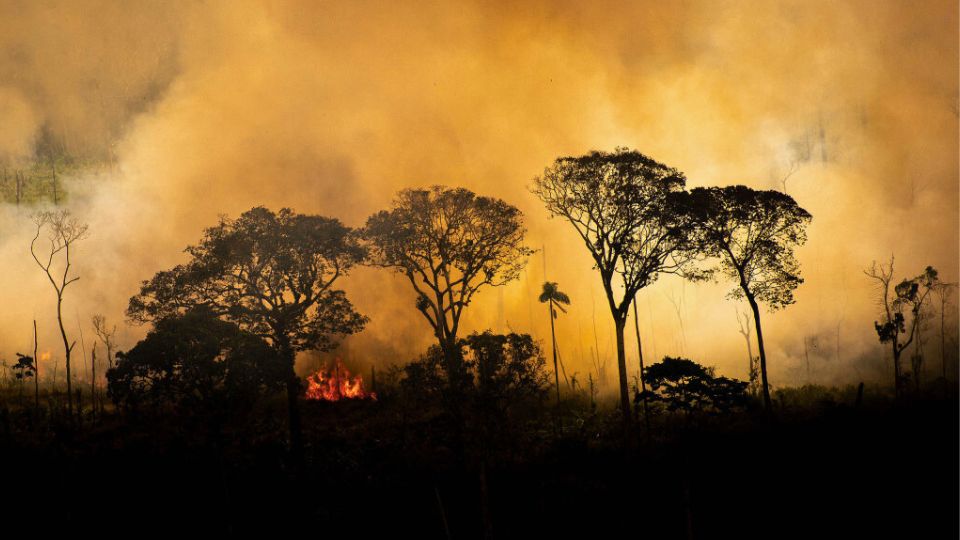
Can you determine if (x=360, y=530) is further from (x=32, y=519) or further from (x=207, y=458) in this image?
(x=32, y=519)

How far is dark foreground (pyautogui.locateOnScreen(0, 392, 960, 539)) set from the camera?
1724 inches

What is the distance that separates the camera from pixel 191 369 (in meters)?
40.5

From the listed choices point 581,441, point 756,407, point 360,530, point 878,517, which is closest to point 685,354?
point 756,407

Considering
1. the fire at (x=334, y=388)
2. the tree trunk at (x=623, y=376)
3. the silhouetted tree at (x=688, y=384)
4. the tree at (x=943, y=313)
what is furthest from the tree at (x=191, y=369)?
the tree at (x=943, y=313)

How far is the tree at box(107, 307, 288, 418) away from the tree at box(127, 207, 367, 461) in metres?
5.65

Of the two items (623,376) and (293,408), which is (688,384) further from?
(293,408)

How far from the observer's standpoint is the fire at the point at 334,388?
309 feet

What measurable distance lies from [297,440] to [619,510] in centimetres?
2637

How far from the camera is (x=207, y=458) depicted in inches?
2034

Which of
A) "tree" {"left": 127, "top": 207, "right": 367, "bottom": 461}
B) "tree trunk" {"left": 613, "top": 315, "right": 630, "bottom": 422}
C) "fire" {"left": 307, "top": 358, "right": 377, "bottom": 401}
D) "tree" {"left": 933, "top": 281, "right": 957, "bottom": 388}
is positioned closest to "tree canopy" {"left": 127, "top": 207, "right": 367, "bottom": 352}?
"tree" {"left": 127, "top": 207, "right": 367, "bottom": 461}

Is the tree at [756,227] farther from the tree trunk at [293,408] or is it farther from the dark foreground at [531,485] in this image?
the tree trunk at [293,408]

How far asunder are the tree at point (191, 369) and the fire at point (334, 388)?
2024 inches

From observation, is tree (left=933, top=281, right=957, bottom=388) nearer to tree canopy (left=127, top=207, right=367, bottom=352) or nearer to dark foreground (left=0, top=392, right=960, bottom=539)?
dark foreground (left=0, top=392, right=960, bottom=539)

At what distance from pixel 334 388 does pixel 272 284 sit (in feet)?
155
